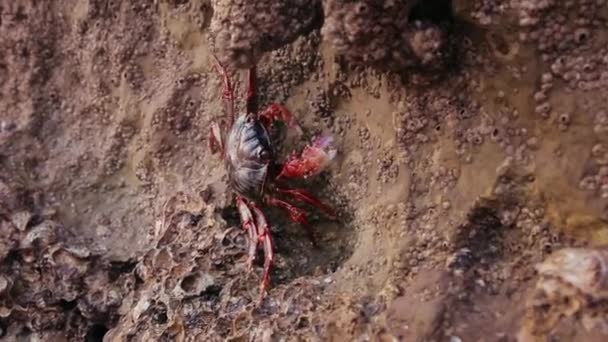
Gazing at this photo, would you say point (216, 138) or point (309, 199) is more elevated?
point (216, 138)

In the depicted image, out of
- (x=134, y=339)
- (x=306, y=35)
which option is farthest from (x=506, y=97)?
(x=134, y=339)

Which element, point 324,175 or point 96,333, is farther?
point 96,333

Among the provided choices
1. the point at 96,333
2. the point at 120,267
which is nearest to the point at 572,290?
the point at 120,267

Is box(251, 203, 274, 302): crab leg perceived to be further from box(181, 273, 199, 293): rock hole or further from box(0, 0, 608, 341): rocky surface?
box(181, 273, 199, 293): rock hole

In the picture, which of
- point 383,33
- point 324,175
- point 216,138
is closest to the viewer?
point 383,33

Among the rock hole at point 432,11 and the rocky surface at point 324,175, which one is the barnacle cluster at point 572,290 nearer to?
the rocky surface at point 324,175

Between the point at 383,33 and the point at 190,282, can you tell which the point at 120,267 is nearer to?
the point at 190,282

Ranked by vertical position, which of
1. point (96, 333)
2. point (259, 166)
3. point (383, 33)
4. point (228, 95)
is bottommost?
point (96, 333)

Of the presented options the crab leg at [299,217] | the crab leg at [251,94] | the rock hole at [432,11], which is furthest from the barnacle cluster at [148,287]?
the rock hole at [432,11]
